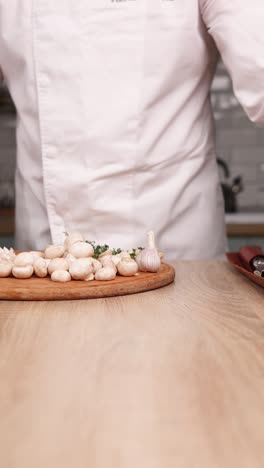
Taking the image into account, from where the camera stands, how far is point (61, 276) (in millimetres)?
929

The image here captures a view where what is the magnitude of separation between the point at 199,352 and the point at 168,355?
3cm

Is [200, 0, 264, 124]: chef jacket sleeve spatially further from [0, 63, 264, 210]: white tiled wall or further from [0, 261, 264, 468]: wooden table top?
[0, 63, 264, 210]: white tiled wall

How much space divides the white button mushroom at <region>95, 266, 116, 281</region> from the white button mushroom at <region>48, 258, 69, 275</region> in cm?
4

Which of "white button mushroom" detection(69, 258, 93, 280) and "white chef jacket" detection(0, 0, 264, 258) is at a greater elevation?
"white chef jacket" detection(0, 0, 264, 258)

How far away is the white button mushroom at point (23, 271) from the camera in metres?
0.96

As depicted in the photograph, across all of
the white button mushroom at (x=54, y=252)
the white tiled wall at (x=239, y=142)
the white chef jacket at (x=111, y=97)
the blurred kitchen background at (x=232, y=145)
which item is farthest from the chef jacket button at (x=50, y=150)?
the white tiled wall at (x=239, y=142)

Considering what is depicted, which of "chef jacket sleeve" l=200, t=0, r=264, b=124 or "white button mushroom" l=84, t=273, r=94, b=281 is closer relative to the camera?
"white button mushroom" l=84, t=273, r=94, b=281

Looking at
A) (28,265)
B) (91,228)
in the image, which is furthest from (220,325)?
(91,228)

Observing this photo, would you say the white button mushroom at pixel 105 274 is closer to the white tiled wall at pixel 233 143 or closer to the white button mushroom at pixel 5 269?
the white button mushroom at pixel 5 269

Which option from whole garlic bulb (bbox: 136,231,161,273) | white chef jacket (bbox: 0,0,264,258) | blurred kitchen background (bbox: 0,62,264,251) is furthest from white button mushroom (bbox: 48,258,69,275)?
blurred kitchen background (bbox: 0,62,264,251)

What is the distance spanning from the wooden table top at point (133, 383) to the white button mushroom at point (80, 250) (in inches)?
3.9

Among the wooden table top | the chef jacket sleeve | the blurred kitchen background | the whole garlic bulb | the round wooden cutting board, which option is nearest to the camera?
the wooden table top

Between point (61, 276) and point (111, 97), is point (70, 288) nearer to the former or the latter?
point (61, 276)

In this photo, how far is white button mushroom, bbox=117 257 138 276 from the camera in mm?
965
